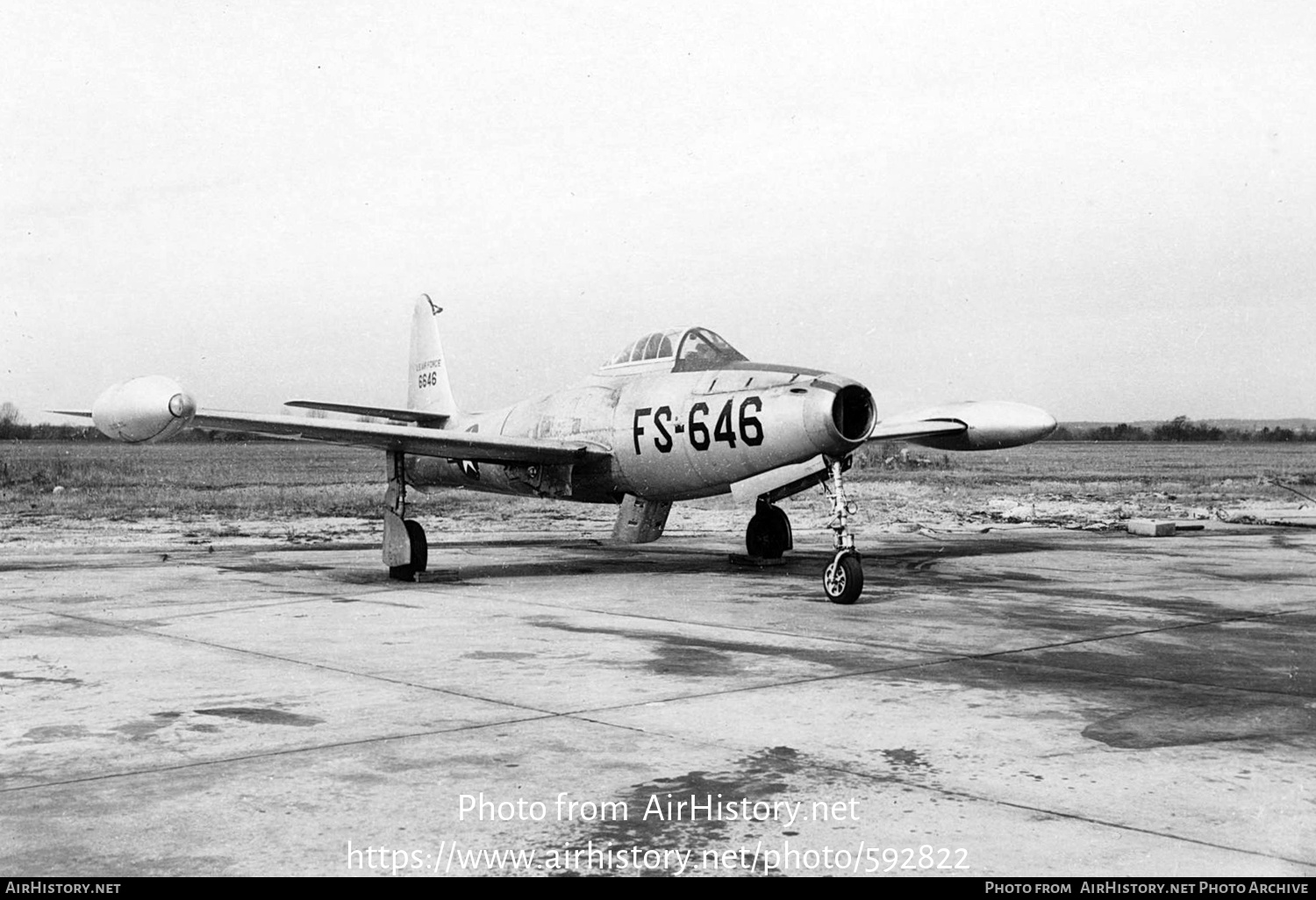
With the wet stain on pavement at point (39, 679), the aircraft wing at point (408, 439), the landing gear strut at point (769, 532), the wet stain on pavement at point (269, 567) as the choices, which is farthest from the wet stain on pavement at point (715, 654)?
the wet stain on pavement at point (269, 567)

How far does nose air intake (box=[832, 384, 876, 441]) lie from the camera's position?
12805 mm

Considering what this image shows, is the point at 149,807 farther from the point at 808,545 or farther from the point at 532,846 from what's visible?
the point at 808,545

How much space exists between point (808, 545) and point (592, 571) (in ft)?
18.7

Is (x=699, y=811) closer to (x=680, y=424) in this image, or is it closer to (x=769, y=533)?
(x=680, y=424)

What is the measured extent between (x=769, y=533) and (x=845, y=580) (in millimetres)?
4892

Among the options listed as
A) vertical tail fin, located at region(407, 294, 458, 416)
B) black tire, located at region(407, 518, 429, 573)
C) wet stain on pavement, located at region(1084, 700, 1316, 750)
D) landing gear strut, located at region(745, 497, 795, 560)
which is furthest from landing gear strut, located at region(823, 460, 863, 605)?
vertical tail fin, located at region(407, 294, 458, 416)

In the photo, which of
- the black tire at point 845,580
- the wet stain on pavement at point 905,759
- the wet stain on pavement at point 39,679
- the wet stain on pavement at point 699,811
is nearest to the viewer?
the wet stain on pavement at point 699,811

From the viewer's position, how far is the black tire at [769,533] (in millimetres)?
16531

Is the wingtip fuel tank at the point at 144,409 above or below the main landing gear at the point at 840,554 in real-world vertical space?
above

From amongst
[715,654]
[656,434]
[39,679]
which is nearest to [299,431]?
[656,434]

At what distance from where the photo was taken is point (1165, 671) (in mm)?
7863

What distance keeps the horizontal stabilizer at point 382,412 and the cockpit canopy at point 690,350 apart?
460 centimetres

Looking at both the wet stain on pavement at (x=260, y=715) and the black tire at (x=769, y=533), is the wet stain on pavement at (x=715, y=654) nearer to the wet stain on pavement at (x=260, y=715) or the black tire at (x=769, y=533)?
the wet stain on pavement at (x=260, y=715)

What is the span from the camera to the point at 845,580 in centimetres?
1165
